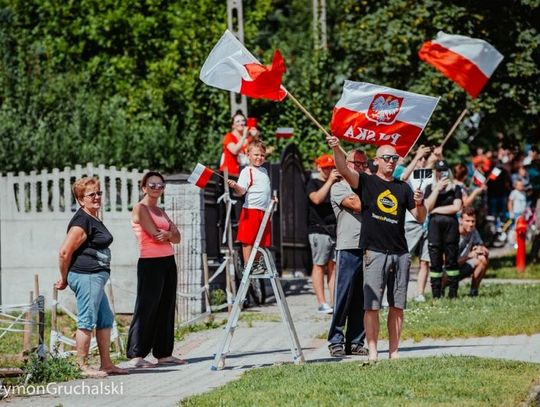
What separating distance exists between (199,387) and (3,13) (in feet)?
93.3

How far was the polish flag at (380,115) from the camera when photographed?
541 inches

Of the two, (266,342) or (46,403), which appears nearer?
(46,403)

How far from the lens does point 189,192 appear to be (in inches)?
688

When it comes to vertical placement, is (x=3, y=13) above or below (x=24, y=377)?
above

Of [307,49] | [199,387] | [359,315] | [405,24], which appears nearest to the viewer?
[199,387]

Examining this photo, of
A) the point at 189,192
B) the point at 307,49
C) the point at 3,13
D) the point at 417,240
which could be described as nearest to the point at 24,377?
the point at 189,192

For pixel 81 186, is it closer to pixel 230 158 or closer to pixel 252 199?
pixel 252 199

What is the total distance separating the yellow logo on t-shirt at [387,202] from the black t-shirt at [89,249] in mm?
2478

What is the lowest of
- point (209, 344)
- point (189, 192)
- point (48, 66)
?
point (209, 344)

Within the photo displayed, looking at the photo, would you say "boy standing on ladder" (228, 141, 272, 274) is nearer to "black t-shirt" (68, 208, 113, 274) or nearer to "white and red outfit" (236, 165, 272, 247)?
"white and red outfit" (236, 165, 272, 247)

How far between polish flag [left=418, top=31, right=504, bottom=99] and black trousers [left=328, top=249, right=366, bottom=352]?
15.9 feet

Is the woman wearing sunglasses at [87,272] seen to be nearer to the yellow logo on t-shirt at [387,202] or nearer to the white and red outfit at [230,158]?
the yellow logo on t-shirt at [387,202]

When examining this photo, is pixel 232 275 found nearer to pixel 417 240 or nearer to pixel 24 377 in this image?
pixel 417 240

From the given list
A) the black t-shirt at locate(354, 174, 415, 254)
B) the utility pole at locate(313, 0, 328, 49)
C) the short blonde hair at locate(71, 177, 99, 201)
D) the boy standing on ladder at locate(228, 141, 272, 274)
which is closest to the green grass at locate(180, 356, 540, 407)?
the black t-shirt at locate(354, 174, 415, 254)
